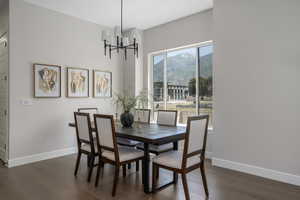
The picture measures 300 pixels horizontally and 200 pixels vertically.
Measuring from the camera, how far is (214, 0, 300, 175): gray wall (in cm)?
276

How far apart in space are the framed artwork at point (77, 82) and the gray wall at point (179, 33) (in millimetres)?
→ 1575

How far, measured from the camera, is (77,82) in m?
4.44

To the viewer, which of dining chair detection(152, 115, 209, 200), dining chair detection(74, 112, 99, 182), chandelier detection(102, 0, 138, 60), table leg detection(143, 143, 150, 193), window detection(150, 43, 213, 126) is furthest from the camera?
window detection(150, 43, 213, 126)

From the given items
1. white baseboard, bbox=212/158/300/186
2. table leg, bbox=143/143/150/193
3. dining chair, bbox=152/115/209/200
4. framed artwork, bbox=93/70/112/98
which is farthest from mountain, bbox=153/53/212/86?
table leg, bbox=143/143/150/193

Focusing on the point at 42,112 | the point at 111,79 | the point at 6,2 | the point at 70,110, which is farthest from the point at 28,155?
the point at 6,2

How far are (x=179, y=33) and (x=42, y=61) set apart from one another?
9.89ft

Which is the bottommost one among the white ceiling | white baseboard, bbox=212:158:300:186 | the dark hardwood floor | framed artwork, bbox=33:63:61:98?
the dark hardwood floor

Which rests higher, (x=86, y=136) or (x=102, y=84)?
(x=102, y=84)

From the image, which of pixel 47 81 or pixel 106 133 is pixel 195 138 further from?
pixel 47 81

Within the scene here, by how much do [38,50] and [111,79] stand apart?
1.82 m

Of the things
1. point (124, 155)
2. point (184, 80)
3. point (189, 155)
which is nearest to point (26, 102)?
point (124, 155)

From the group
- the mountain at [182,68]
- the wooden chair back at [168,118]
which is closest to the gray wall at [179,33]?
the mountain at [182,68]

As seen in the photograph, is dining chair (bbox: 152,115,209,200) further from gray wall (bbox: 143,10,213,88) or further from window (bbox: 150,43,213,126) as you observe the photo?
gray wall (bbox: 143,10,213,88)

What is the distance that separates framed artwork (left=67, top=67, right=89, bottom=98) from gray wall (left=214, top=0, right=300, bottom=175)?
2905 mm
